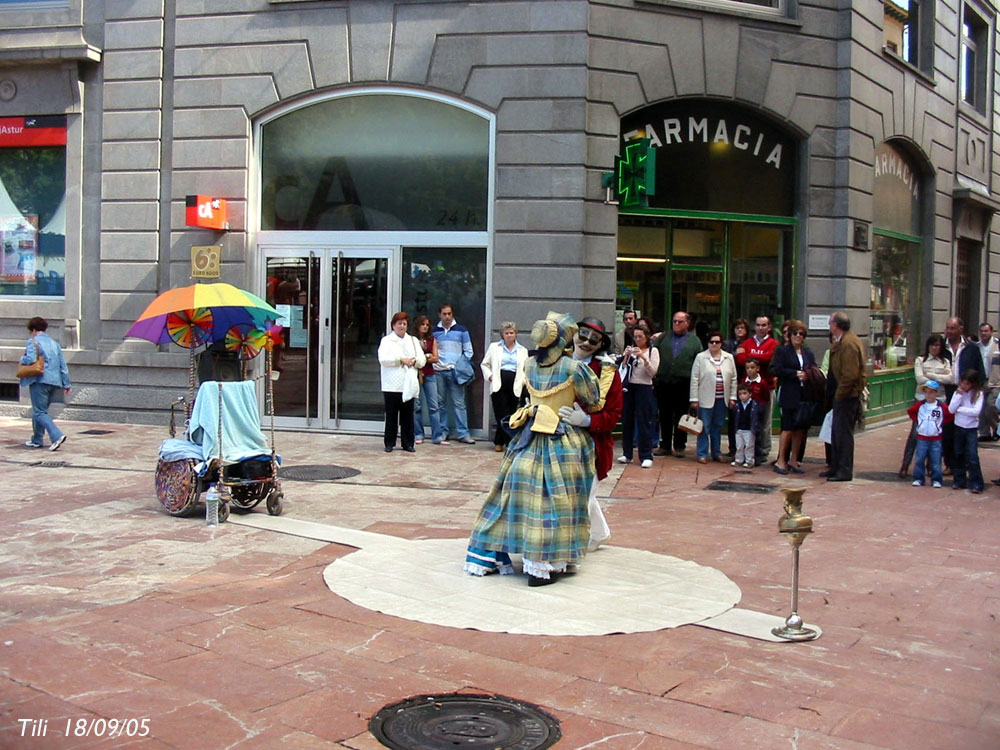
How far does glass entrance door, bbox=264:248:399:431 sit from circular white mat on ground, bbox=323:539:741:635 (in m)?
7.41

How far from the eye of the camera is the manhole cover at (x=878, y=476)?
41.8ft

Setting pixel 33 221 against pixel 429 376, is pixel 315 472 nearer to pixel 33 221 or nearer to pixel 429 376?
pixel 429 376

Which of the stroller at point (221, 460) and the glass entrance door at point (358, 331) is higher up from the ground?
the glass entrance door at point (358, 331)

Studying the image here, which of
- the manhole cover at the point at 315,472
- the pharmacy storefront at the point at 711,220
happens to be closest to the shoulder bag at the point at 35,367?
the manhole cover at the point at 315,472

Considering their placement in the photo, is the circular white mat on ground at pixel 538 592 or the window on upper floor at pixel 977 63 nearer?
the circular white mat on ground at pixel 538 592

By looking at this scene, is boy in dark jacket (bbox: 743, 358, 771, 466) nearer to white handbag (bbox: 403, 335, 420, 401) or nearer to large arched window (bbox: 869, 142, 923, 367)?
white handbag (bbox: 403, 335, 420, 401)

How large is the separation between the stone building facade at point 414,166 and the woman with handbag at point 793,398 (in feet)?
8.80

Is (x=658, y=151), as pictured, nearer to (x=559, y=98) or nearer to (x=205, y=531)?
(x=559, y=98)

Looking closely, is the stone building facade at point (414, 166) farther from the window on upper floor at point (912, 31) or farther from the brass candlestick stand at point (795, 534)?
the brass candlestick stand at point (795, 534)

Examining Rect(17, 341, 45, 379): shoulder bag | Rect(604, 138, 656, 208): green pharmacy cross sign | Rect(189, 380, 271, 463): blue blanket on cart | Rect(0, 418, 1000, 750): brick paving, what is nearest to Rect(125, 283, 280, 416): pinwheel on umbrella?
Rect(189, 380, 271, 463): blue blanket on cart

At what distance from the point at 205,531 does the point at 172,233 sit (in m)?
8.10

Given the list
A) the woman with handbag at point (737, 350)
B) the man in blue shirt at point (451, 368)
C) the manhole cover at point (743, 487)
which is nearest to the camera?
the manhole cover at point (743, 487)

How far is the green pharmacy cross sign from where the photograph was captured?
1425cm

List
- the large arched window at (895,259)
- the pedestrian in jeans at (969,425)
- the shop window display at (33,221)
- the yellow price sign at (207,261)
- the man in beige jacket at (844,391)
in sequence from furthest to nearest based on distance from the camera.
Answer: the large arched window at (895,259) < the shop window display at (33,221) < the yellow price sign at (207,261) < the man in beige jacket at (844,391) < the pedestrian in jeans at (969,425)
